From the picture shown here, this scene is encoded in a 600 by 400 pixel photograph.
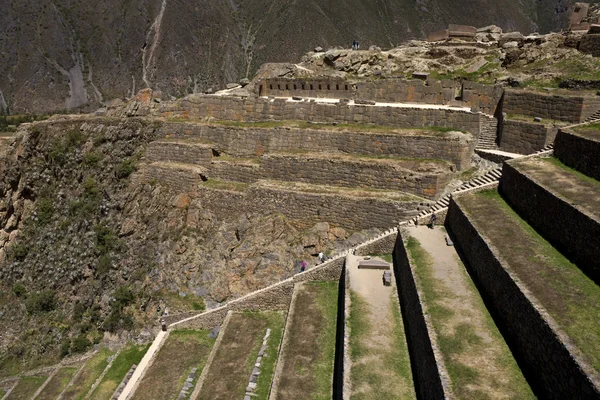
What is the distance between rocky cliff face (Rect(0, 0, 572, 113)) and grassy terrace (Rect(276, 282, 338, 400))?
278ft

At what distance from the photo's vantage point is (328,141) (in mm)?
19875

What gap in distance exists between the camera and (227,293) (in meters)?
17.4

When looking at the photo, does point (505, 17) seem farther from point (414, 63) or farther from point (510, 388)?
point (510, 388)

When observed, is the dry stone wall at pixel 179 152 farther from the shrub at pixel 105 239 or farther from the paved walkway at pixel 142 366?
the paved walkway at pixel 142 366

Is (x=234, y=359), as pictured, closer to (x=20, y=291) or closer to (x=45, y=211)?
(x=20, y=291)

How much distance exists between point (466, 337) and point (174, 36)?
359ft

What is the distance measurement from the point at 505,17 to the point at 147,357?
390 ft

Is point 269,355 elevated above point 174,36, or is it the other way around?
point 174,36

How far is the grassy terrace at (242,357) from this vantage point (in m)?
12.9

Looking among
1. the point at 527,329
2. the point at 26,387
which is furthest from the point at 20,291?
the point at 527,329

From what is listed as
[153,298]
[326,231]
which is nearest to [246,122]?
[326,231]

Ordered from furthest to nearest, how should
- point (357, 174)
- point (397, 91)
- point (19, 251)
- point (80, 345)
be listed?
1. point (397, 91)
2. point (19, 251)
3. point (357, 174)
4. point (80, 345)

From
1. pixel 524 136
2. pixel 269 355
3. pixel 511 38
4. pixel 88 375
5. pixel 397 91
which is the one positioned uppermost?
pixel 511 38

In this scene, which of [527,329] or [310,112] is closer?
[527,329]
